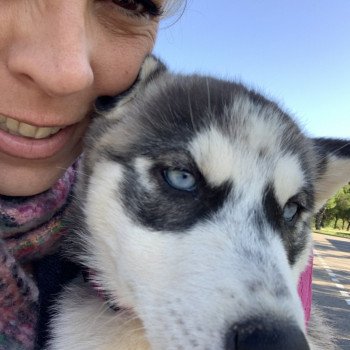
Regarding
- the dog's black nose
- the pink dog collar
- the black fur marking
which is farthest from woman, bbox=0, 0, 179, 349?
the black fur marking

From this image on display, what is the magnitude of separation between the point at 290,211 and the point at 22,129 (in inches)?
42.4

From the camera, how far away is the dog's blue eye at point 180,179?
205 centimetres

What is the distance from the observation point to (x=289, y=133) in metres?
2.50

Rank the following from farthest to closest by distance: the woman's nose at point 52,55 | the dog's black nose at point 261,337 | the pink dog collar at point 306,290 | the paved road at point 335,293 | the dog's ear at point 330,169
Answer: the paved road at point 335,293 → the dog's ear at point 330,169 → the pink dog collar at point 306,290 → the woman's nose at point 52,55 → the dog's black nose at point 261,337

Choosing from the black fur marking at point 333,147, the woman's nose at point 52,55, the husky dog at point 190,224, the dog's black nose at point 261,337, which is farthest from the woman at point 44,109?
the black fur marking at point 333,147

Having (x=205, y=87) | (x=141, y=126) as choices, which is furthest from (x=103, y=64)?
(x=205, y=87)

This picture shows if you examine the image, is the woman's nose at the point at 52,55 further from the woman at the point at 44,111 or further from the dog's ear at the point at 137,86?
the dog's ear at the point at 137,86

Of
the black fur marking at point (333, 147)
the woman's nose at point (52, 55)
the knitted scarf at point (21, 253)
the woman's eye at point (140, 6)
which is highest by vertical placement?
the woman's eye at point (140, 6)

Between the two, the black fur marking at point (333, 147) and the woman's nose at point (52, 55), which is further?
the black fur marking at point (333, 147)

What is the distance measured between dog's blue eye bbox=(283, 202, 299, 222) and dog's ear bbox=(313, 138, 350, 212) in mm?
476

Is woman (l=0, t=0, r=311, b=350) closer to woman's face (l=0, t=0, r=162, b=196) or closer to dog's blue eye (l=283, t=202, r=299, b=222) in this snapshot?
woman's face (l=0, t=0, r=162, b=196)

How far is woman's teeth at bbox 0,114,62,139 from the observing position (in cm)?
202

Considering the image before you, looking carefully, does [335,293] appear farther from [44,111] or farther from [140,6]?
[44,111]

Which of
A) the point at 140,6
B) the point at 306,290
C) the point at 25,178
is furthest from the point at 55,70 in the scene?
the point at 306,290
